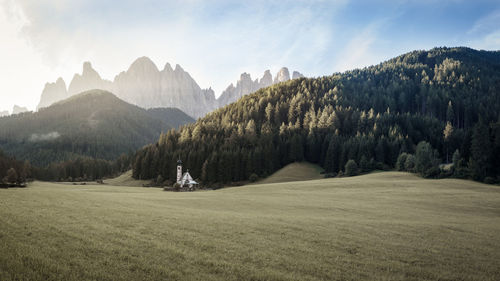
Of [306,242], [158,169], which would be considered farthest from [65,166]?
[306,242]

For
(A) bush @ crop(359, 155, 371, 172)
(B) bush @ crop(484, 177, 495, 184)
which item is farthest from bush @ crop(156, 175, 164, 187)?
(B) bush @ crop(484, 177, 495, 184)

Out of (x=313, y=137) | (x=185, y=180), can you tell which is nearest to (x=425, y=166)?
(x=313, y=137)

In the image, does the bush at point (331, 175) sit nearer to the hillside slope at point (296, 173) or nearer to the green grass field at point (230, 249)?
the hillside slope at point (296, 173)

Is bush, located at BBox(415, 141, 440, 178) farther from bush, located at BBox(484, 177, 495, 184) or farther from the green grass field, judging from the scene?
the green grass field

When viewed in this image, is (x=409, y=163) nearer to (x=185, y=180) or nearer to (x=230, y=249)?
(x=185, y=180)

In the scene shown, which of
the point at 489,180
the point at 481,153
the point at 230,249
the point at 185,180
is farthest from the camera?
the point at 185,180

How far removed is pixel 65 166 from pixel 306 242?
186968 millimetres

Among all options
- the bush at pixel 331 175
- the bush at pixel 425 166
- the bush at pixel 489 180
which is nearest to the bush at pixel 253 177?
the bush at pixel 331 175

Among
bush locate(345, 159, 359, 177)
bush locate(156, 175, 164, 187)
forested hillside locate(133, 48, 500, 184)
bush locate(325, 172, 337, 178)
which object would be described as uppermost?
forested hillside locate(133, 48, 500, 184)

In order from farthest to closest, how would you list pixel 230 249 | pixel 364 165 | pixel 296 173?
pixel 296 173, pixel 364 165, pixel 230 249

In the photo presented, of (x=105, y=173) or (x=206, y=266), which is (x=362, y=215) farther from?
(x=105, y=173)

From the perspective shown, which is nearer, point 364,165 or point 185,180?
point 185,180

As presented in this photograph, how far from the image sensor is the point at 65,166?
165 m

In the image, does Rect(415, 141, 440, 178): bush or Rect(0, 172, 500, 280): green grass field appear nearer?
Rect(0, 172, 500, 280): green grass field
